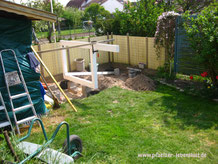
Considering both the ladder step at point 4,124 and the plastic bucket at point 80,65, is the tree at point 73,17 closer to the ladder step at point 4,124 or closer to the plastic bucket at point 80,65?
the plastic bucket at point 80,65

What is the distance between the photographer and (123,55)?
40.5 ft

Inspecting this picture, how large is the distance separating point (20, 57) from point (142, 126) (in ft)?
11.2

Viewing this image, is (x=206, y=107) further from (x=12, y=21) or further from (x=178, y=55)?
(x=12, y=21)

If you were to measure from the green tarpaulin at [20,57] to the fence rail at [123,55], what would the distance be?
4472 mm

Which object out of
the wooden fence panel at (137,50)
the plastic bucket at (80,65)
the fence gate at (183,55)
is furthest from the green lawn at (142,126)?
the plastic bucket at (80,65)

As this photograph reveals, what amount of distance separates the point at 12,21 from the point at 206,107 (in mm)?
5531

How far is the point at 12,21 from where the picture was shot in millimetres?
5453

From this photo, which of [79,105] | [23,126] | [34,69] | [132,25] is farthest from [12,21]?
[132,25]

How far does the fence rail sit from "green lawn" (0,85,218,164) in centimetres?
333

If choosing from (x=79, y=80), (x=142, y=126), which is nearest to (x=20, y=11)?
(x=142, y=126)

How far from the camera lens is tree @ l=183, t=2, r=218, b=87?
255 inches

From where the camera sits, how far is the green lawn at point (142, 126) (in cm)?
439

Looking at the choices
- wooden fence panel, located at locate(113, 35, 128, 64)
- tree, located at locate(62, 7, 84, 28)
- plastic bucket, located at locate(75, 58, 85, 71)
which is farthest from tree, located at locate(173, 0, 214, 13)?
tree, located at locate(62, 7, 84, 28)

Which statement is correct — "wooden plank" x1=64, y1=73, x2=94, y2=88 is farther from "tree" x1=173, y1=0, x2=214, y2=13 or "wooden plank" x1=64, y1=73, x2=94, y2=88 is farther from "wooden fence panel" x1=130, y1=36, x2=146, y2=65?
"tree" x1=173, y1=0, x2=214, y2=13
